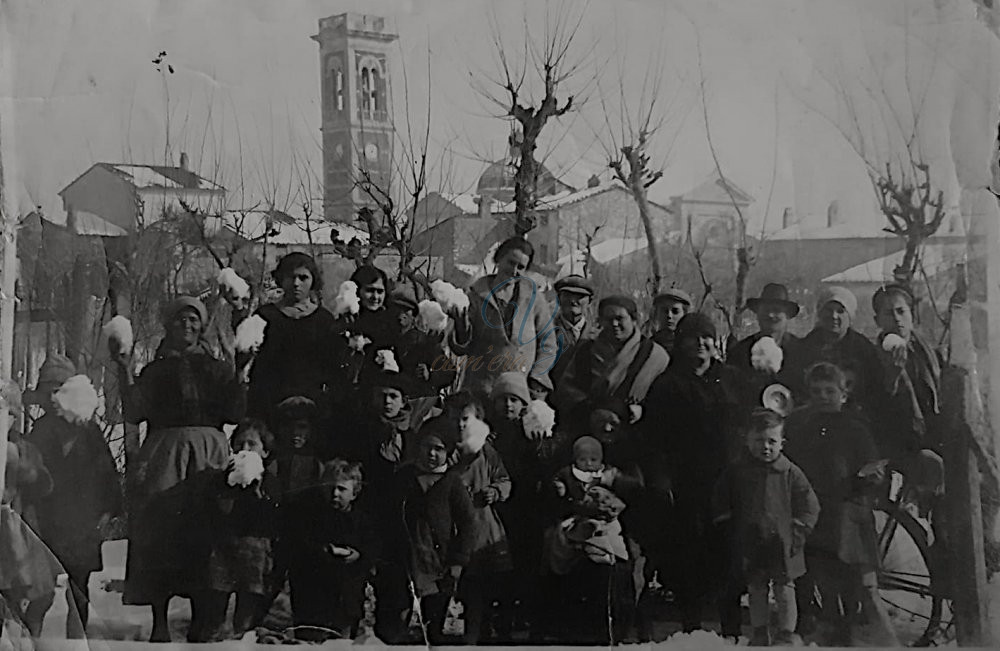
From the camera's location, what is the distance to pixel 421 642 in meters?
1.61

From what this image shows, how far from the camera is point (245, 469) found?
161 centimetres

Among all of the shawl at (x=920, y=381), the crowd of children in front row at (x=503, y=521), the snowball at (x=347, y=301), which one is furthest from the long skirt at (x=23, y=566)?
the shawl at (x=920, y=381)

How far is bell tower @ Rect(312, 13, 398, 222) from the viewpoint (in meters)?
1.65

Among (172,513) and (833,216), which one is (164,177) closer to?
(172,513)

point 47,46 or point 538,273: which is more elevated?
point 47,46

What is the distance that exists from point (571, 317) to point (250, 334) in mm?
537

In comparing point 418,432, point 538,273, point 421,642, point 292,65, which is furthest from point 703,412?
point 292,65

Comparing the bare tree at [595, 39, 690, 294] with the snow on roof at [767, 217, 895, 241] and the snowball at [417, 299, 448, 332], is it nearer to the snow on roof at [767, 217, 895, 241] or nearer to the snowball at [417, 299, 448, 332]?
the snow on roof at [767, 217, 895, 241]

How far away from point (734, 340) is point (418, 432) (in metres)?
0.54

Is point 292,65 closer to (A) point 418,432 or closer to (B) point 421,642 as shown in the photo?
(A) point 418,432

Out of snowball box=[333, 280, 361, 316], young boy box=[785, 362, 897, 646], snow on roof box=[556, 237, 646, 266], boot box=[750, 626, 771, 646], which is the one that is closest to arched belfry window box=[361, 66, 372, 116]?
snowball box=[333, 280, 361, 316]

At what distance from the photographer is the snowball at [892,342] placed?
1.60m

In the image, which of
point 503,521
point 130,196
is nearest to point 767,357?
point 503,521

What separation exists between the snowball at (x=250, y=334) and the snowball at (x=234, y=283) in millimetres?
45
